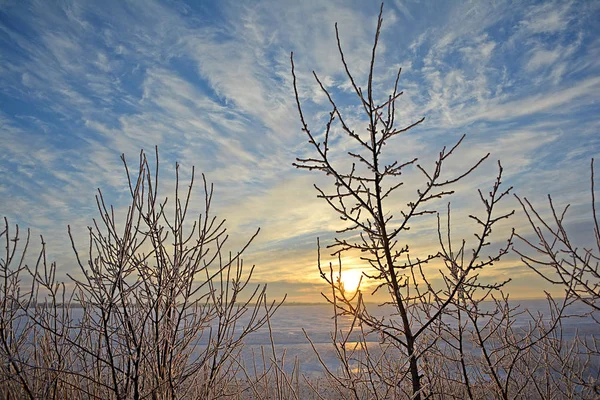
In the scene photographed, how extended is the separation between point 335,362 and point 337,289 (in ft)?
52.9

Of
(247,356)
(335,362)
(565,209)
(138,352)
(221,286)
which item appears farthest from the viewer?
(247,356)

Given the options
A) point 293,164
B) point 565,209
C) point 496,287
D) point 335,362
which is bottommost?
point 335,362

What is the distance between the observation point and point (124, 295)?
2.93 m

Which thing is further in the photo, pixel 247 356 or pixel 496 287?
pixel 247 356

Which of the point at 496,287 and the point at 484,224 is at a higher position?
the point at 484,224

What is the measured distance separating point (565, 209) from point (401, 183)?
1.54 meters

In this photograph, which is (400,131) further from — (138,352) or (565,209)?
(138,352)

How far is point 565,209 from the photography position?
308 centimetres

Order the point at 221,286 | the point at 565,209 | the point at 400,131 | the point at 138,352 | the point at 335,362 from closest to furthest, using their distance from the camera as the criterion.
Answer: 1. the point at 400,131
2. the point at 138,352
3. the point at 565,209
4. the point at 221,286
5. the point at 335,362

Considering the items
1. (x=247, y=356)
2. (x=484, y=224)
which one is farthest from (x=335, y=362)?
(x=484, y=224)

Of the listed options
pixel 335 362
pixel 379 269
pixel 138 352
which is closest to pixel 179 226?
pixel 138 352

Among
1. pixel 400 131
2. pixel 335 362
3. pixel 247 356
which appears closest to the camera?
pixel 400 131

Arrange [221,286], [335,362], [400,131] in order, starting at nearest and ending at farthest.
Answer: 1. [400,131]
2. [221,286]
3. [335,362]

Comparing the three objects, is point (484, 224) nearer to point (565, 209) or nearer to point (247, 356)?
point (565, 209)
